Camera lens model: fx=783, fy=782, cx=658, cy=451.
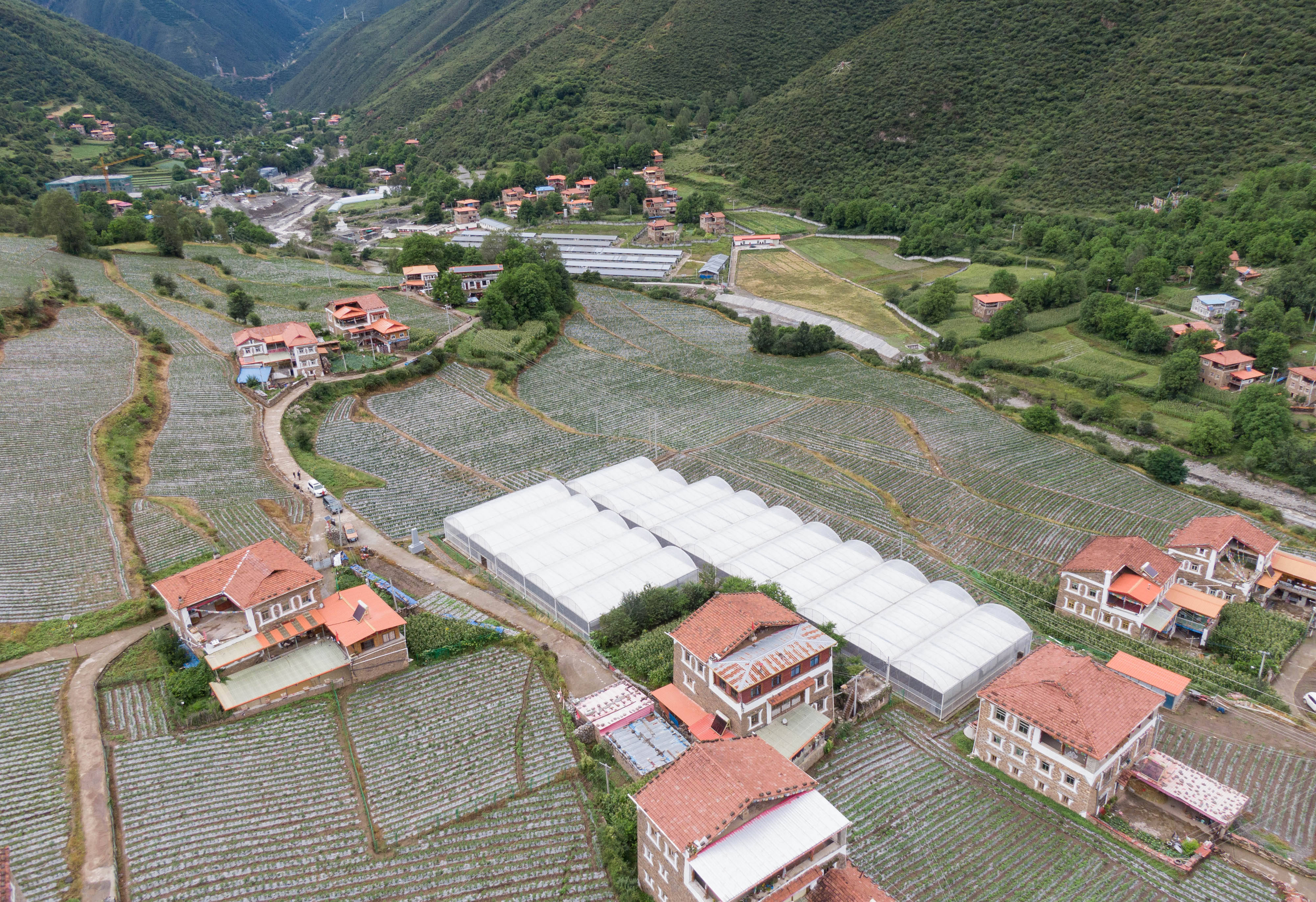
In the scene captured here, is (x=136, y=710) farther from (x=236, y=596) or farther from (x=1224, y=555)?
(x=1224, y=555)

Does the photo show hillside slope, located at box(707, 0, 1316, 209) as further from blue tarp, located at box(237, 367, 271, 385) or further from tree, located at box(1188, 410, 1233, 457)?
blue tarp, located at box(237, 367, 271, 385)

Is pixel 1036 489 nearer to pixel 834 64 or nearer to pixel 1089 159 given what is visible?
pixel 1089 159

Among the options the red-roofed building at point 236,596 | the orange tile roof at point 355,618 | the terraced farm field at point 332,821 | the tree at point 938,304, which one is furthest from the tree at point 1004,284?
the red-roofed building at point 236,596

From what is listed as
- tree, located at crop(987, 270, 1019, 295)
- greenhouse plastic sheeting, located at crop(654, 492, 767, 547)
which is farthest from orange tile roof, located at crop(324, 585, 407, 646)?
tree, located at crop(987, 270, 1019, 295)

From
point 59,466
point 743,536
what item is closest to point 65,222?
point 59,466

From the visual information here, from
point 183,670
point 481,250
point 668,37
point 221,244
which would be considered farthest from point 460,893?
point 668,37

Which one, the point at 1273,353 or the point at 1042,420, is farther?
the point at 1273,353
